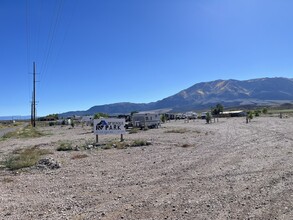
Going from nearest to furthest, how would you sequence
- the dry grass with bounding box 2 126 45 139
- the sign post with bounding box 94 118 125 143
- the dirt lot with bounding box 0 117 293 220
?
the dirt lot with bounding box 0 117 293 220
the sign post with bounding box 94 118 125 143
the dry grass with bounding box 2 126 45 139

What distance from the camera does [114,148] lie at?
22.7 meters

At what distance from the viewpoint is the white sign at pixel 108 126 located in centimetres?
2664

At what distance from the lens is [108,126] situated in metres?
26.9

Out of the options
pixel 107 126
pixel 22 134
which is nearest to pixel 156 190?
pixel 107 126

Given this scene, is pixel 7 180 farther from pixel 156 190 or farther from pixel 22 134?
pixel 22 134

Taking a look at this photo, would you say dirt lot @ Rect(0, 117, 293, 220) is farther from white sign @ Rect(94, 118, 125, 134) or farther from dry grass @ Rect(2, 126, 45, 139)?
dry grass @ Rect(2, 126, 45, 139)

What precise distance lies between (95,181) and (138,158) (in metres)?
5.83

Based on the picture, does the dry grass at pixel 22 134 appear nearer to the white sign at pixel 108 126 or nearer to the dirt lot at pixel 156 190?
the white sign at pixel 108 126

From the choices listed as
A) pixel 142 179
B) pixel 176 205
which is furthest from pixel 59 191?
pixel 176 205

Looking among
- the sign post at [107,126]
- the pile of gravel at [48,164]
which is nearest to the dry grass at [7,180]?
the pile of gravel at [48,164]

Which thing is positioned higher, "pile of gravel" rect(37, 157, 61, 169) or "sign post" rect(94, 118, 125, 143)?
"sign post" rect(94, 118, 125, 143)

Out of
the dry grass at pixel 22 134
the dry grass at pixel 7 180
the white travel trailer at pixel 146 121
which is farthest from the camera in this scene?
the white travel trailer at pixel 146 121

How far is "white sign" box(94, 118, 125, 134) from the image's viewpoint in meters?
26.6

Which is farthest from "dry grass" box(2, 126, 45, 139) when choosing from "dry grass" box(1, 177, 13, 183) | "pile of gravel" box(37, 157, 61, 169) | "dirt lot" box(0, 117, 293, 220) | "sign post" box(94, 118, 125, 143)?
"dry grass" box(1, 177, 13, 183)
